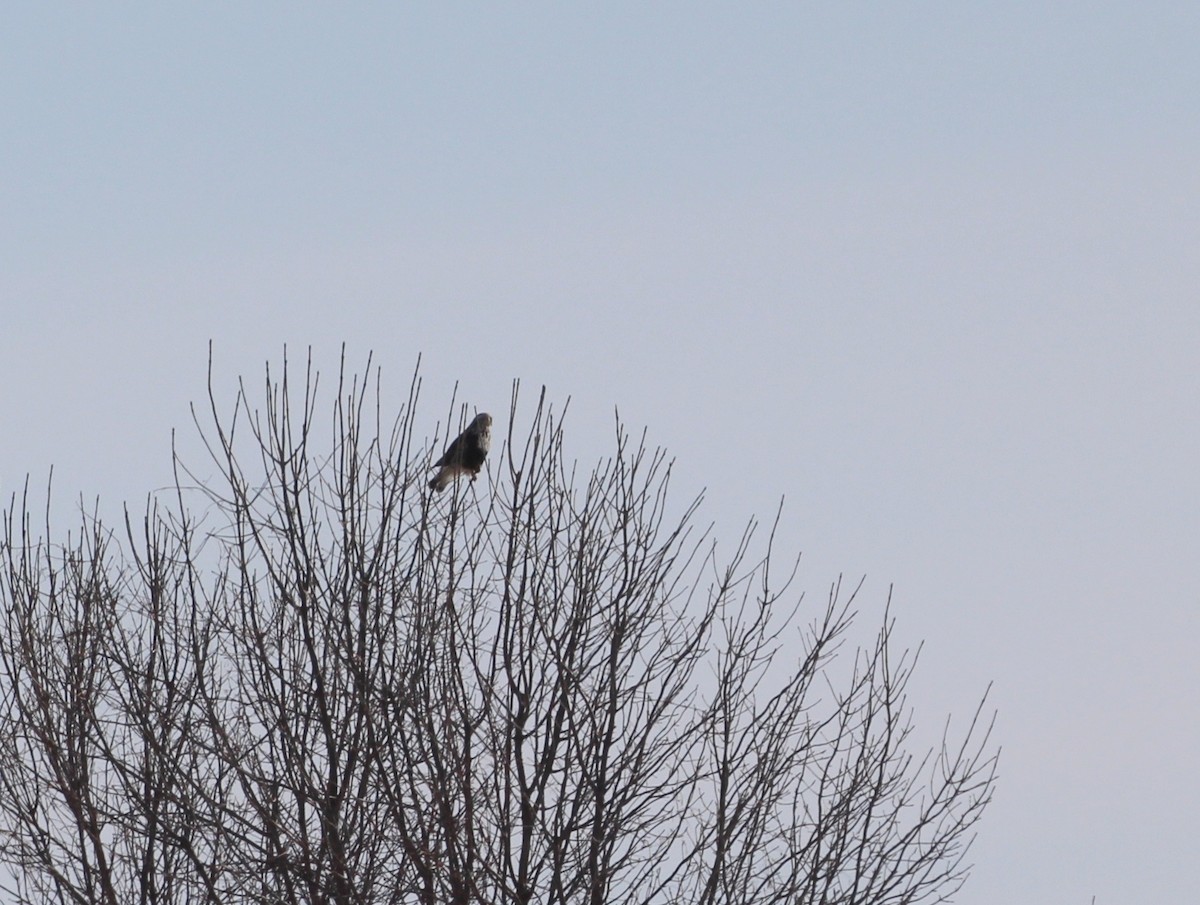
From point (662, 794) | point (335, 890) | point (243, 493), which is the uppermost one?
point (243, 493)

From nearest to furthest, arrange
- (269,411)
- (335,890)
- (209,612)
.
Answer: (335,890), (269,411), (209,612)

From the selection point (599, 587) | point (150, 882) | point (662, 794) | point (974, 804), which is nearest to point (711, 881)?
point (662, 794)

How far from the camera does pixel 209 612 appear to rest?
8625 millimetres

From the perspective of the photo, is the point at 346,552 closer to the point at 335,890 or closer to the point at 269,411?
the point at 269,411

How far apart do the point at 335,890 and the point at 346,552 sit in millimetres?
1625

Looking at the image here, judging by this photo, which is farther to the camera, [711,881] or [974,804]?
[974,804]

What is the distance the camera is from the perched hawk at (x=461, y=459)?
8.16 m

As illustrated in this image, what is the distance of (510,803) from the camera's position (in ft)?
24.0

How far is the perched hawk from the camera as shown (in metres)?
8.16

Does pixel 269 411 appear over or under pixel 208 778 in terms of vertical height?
over

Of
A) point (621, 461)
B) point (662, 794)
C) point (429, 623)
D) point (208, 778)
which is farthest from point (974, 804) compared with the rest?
point (208, 778)

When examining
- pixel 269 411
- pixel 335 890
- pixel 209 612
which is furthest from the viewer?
pixel 209 612

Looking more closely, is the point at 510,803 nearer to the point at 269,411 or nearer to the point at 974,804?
the point at 269,411

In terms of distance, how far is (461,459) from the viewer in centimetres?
827
